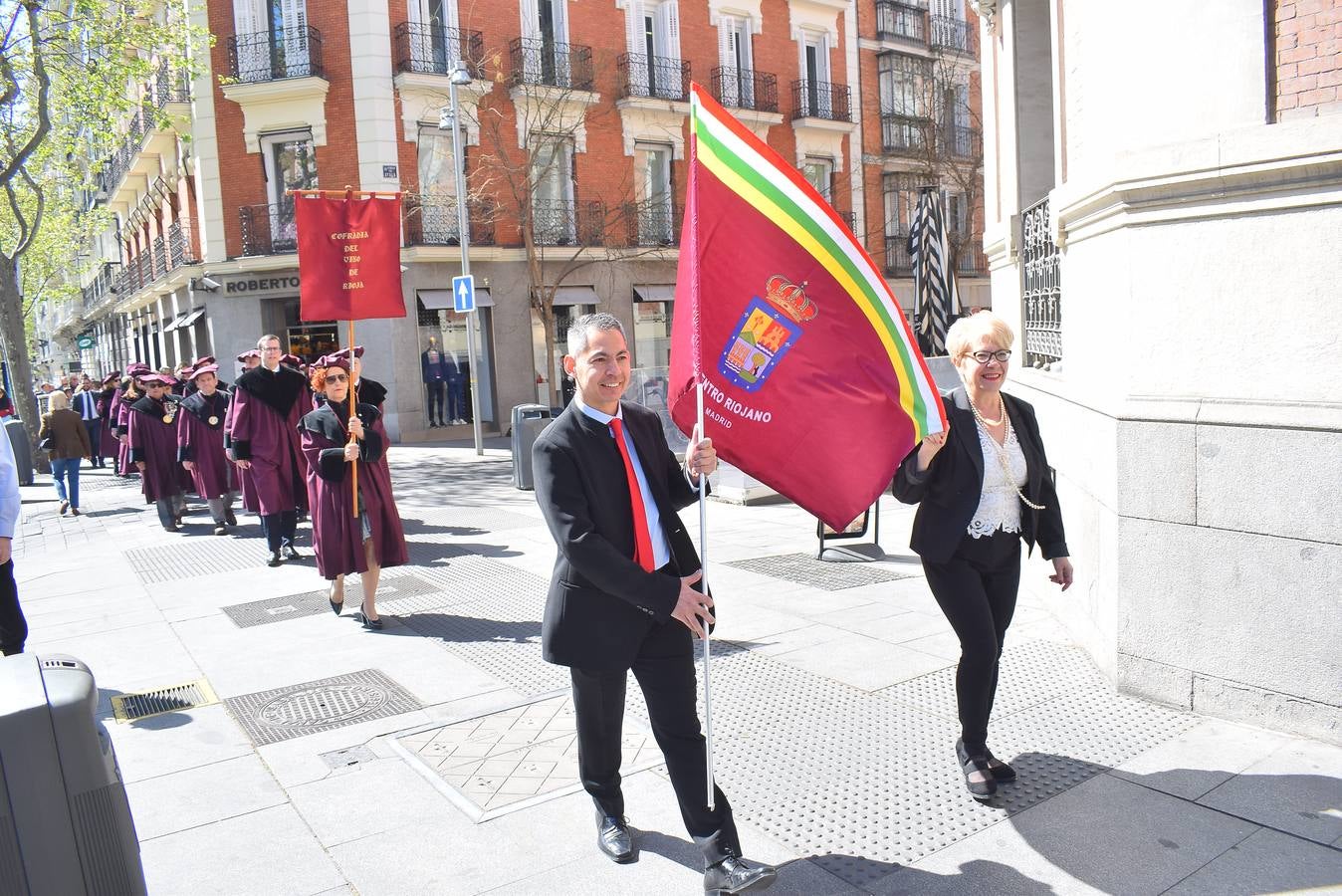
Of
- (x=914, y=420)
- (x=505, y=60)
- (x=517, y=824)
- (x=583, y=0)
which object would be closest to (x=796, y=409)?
(x=914, y=420)

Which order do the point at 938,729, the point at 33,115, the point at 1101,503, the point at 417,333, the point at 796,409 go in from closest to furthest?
the point at 796,409, the point at 938,729, the point at 1101,503, the point at 33,115, the point at 417,333

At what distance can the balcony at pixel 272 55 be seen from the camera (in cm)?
2442

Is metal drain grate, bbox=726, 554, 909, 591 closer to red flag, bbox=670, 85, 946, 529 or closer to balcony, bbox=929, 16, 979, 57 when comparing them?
red flag, bbox=670, 85, 946, 529

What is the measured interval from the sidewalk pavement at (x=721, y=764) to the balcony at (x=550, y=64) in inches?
832

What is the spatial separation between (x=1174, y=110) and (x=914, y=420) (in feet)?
7.55

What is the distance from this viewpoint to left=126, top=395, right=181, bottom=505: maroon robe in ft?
40.2

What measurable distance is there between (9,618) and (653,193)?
83.4ft

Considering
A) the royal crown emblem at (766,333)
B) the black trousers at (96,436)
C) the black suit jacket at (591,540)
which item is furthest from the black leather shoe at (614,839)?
the black trousers at (96,436)

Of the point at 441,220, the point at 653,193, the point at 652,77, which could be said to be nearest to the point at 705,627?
the point at 441,220

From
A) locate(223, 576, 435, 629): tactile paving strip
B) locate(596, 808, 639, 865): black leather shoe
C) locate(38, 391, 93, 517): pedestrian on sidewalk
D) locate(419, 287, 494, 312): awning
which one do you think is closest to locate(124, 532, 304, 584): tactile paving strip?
locate(223, 576, 435, 629): tactile paving strip

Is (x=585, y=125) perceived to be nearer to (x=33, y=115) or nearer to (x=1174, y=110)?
(x=33, y=115)

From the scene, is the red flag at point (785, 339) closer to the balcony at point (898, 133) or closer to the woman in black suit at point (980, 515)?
the woman in black suit at point (980, 515)

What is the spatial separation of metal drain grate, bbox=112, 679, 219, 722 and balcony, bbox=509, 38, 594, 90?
73.6ft

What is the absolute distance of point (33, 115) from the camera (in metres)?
21.0
